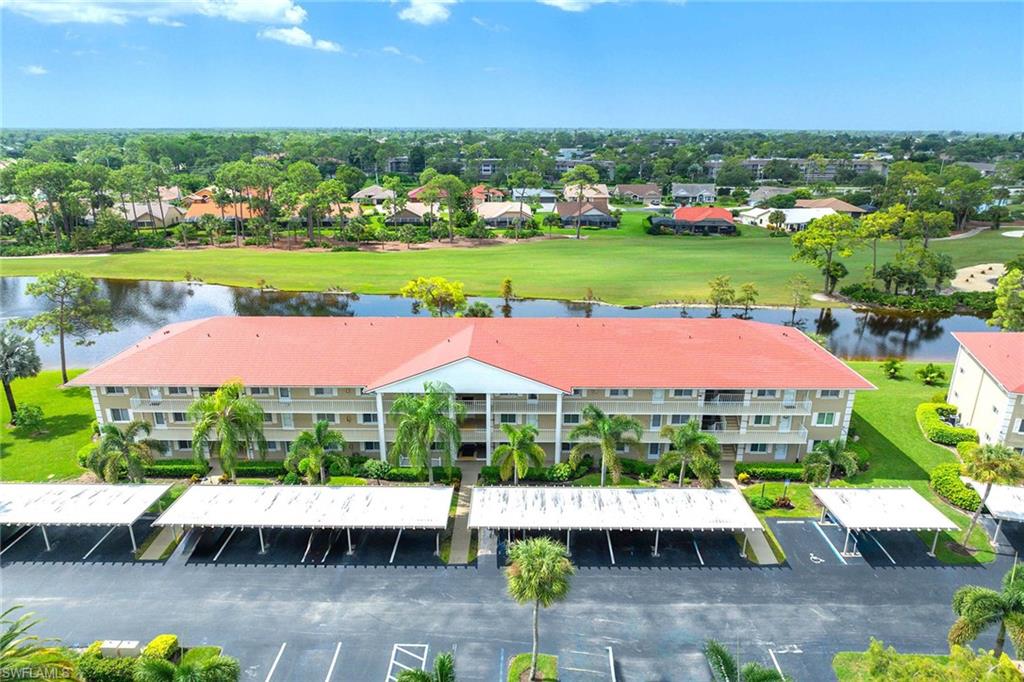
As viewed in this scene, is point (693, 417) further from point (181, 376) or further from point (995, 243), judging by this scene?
point (995, 243)

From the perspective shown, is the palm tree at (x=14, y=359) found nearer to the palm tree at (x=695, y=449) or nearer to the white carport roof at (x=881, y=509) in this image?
the palm tree at (x=695, y=449)

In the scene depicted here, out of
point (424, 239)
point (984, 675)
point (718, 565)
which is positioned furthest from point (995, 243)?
point (984, 675)

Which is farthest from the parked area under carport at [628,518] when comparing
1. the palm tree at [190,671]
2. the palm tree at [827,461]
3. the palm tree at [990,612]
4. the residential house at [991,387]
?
the residential house at [991,387]

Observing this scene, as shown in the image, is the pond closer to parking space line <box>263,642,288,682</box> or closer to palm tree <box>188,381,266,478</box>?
palm tree <box>188,381,266,478</box>

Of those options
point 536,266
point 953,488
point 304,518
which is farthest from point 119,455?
point 536,266

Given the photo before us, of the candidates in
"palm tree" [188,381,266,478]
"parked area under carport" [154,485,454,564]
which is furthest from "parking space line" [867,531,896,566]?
"palm tree" [188,381,266,478]

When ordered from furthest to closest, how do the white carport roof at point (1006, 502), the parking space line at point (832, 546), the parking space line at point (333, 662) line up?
the white carport roof at point (1006, 502)
the parking space line at point (832, 546)
the parking space line at point (333, 662)
